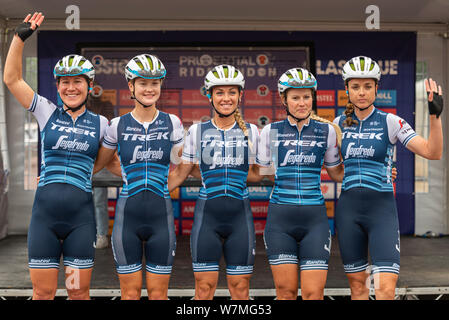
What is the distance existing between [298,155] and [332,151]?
1.03 ft

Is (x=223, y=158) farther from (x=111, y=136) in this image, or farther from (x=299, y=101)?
(x=111, y=136)

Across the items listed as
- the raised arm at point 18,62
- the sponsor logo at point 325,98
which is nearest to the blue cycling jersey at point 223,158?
the raised arm at point 18,62

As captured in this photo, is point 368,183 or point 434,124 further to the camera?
point 368,183

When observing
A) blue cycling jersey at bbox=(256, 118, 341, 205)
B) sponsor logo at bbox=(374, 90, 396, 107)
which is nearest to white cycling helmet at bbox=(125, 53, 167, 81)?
blue cycling jersey at bbox=(256, 118, 341, 205)

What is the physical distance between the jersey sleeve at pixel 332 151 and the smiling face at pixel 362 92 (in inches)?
Result: 10.7

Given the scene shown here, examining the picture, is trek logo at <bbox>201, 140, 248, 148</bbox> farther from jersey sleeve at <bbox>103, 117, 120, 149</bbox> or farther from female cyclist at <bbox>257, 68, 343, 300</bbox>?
jersey sleeve at <bbox>103, 117, 120, 149</bbox>

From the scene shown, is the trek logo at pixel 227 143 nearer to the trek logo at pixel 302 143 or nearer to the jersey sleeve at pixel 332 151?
Answer: the trek logo at pixel 302 143

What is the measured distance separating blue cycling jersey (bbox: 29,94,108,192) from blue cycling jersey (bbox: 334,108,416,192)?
1.86 meters

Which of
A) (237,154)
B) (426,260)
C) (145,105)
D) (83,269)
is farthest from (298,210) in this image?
(426,260)

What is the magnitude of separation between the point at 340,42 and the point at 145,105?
498 cm

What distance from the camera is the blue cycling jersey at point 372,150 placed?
3.49 m

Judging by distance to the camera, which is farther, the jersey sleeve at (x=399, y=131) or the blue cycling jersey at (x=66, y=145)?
the jersey sleeve at (x=399, y=131)

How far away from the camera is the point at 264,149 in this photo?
355 centimetres

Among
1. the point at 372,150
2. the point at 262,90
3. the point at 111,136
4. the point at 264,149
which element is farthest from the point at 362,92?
the point at 262,90
